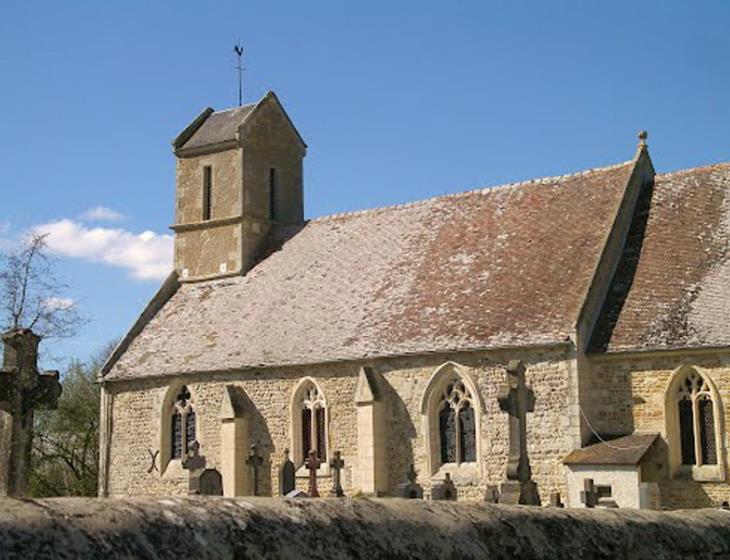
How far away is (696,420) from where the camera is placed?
78.2ft

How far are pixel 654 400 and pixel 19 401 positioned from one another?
16.6 metres

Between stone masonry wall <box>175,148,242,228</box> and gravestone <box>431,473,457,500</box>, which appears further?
stone masonry wall <box>175,148,242,228</box>

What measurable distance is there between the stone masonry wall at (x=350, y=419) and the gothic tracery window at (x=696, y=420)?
2575 mm

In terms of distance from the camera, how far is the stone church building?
2420 centimetres

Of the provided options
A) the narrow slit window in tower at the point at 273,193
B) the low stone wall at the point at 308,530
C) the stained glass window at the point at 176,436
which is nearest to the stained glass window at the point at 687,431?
the stained glass window at the point at 176,436

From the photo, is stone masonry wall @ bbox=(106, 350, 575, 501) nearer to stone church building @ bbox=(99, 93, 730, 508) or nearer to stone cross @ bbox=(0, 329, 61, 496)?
stone church building @ bbox=(99, 93, 730, 508)

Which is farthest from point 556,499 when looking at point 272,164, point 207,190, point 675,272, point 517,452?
point 207,190

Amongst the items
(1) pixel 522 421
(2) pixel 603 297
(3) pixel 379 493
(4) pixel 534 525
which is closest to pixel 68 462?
(3) pixel 379 493

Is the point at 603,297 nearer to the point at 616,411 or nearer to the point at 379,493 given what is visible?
the point at 616,411

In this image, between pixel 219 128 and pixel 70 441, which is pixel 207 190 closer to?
pixel 219 128

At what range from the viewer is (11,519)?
272 centimetres

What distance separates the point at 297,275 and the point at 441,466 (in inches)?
358

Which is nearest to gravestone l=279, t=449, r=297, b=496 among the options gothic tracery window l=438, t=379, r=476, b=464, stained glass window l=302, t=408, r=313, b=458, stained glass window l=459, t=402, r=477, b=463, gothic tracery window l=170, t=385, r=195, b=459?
stained glass window l=302, t=408, r=313, b=458

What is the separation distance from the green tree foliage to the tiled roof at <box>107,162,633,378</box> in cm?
1217
